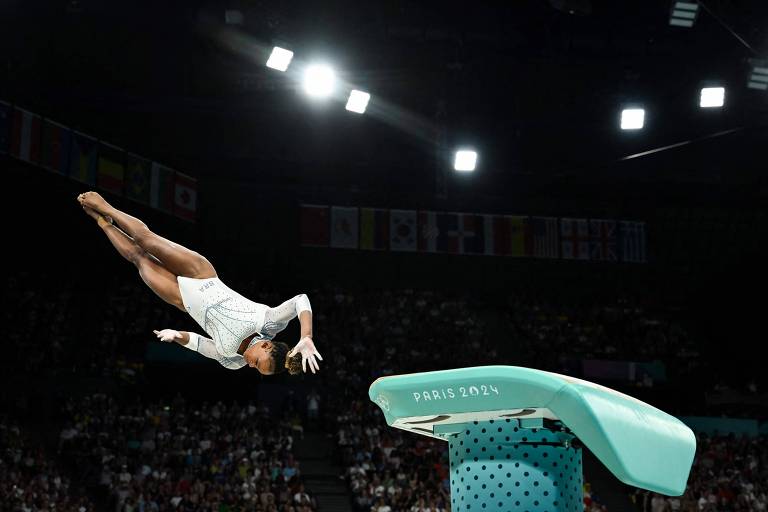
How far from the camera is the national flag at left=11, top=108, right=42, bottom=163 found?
1647cm

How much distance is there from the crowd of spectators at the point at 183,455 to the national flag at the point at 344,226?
16.7 feet

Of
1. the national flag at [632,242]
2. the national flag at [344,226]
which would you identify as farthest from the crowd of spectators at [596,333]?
the national flag at [344,226]

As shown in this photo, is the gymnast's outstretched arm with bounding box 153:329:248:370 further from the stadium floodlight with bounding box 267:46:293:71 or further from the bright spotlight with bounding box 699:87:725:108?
the bright spotlight with bounding box 699:87:725:108

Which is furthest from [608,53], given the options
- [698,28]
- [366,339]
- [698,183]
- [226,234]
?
[226,234]

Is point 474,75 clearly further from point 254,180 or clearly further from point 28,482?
point 28,482

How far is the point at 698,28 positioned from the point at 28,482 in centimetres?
1489

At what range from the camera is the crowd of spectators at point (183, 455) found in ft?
50.4

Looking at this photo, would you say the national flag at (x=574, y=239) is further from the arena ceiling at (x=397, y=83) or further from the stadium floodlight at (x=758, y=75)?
the stadium floodlight at (x=758, y=75)

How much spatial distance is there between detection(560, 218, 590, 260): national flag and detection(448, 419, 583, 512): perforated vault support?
20021 mm

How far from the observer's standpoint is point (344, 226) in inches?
888

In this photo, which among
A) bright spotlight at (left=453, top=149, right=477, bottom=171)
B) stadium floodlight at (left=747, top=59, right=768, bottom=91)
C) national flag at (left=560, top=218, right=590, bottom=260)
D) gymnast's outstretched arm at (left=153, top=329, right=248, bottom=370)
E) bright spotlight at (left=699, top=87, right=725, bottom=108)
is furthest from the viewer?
national flag at (left=560, top=218, right=590, bottom=260)

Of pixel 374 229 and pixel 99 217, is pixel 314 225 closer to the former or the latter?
pixel 374 229

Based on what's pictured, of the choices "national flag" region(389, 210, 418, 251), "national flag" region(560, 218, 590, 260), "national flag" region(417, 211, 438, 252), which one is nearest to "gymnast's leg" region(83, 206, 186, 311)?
"national flag" region(389, 210, 418, 251)

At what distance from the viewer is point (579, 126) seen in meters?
21.4
